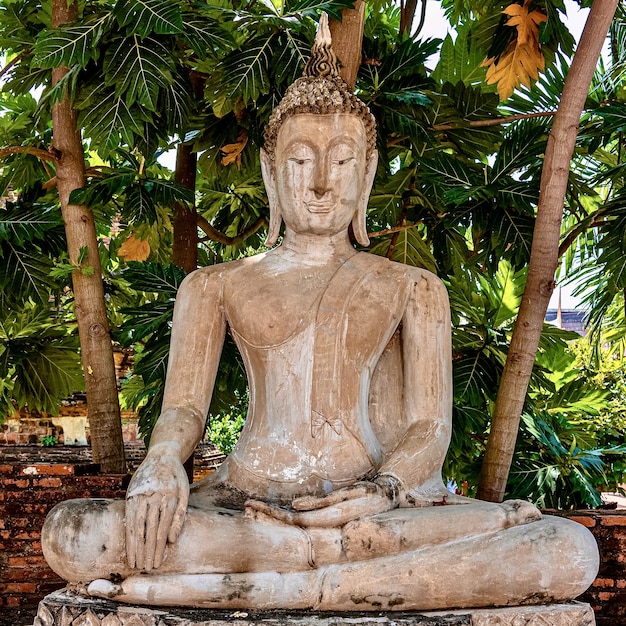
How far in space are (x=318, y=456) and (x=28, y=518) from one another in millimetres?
2351

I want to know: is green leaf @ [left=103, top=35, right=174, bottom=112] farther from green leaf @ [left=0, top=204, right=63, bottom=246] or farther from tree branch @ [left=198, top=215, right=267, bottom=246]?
tree branch @ [left=198, top=215, right=267, bottom=246]

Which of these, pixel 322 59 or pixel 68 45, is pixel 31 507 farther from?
pixel 322 59

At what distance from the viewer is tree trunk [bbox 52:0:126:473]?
18.9 ft

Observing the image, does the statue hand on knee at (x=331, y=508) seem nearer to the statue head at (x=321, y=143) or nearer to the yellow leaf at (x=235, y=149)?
the statue head at (x=321, y=143)

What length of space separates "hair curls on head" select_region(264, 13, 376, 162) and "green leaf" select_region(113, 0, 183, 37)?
93 centimetres

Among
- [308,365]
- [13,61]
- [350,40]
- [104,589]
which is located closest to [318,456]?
[308,365]

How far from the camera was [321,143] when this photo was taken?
4.13 metres

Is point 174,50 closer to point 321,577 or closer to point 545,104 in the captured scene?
point 545,104

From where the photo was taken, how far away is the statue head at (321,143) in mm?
4129

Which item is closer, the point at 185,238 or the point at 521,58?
the point at 521,58

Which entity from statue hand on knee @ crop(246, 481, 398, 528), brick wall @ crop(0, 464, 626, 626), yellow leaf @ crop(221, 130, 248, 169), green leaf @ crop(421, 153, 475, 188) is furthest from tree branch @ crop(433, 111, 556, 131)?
statue hand on knee @ crop(246, 481, 398, 528)

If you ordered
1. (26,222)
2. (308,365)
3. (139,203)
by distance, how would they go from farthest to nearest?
(26,222) < (139,203) < (308,365)

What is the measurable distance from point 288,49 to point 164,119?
2.44 feet

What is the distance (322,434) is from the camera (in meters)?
3.89
